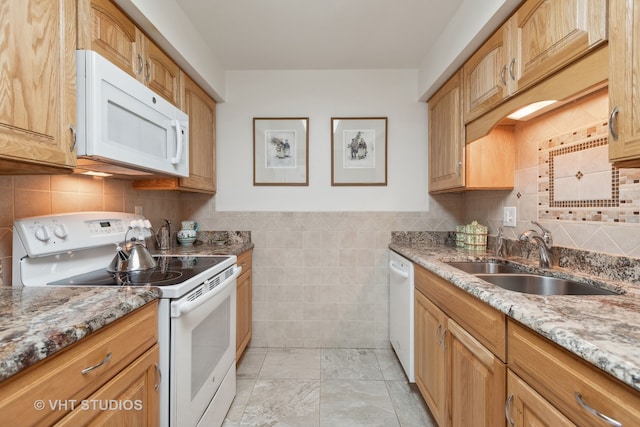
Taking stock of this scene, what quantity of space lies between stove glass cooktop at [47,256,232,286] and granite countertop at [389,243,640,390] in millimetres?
1179

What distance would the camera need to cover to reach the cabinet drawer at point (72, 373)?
606 mm

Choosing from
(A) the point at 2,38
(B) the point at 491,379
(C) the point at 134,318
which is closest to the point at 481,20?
(B) the point at 491,379

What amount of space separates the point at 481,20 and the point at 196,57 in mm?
A: 1707

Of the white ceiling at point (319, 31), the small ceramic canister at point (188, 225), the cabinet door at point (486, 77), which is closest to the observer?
the cabinet door at point (486, 77)

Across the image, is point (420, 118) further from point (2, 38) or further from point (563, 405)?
point (2, 38)

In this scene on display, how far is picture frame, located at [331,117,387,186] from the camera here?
2.56 m

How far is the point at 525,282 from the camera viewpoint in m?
1.46

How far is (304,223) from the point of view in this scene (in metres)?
2.59

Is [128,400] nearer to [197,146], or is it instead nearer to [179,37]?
[197,146]

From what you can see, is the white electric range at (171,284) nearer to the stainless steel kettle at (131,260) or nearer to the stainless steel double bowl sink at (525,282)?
the stainless steel kettle at (131,260)

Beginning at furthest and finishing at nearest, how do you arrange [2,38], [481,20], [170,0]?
[170,0]
[481,20]
[2,38]

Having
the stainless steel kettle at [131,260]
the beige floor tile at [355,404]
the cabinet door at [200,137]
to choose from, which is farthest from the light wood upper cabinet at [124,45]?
the beige floor tile at [355,404]

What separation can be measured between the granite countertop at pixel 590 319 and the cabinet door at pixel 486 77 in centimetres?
97

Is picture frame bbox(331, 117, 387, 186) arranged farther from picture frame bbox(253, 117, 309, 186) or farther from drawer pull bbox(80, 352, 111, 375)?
drawer pull bbox(80, 352, 111, 375)
